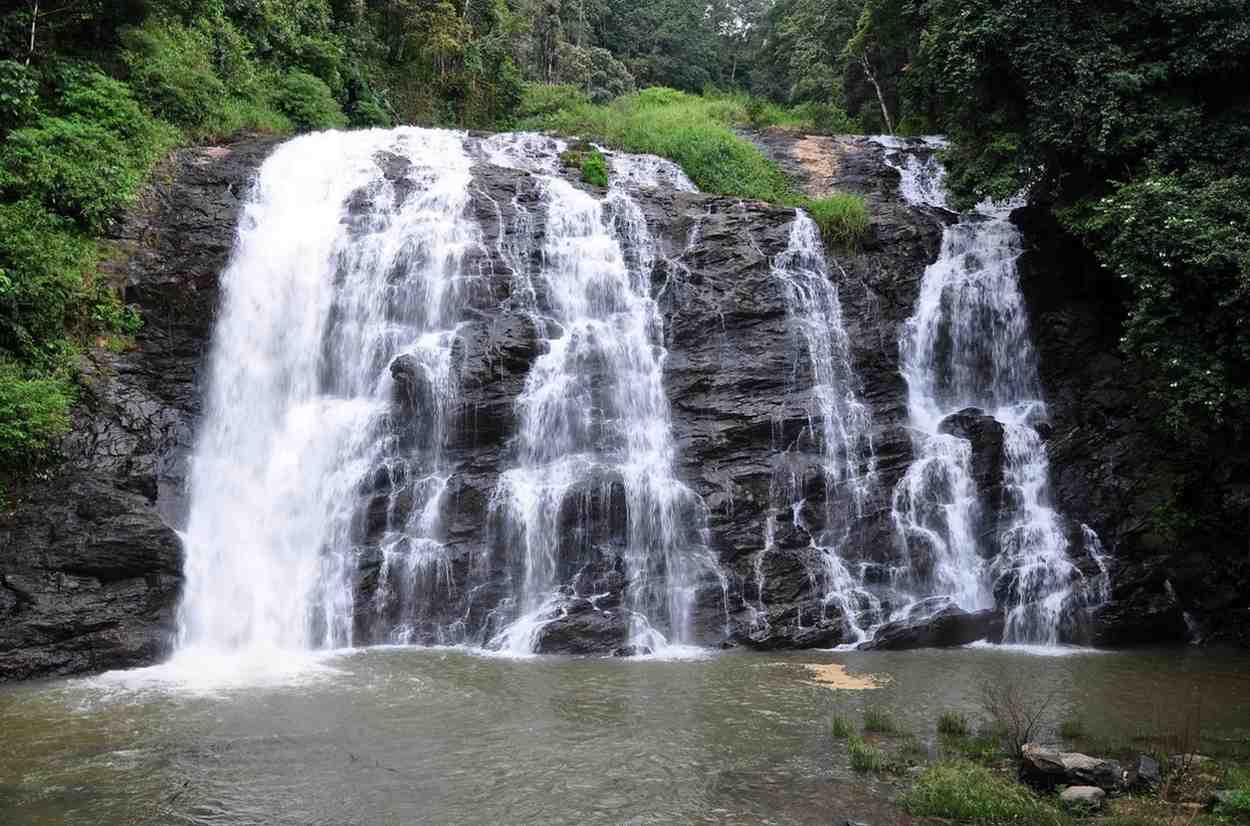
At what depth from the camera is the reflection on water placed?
7.04 meters

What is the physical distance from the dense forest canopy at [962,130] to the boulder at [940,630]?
4.23 metres

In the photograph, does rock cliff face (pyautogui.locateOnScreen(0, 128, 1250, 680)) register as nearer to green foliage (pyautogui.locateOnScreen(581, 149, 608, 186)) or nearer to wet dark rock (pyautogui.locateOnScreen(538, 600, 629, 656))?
wet dark rock (pyautogui.locateOnScreen(538, 600, 629, 656))

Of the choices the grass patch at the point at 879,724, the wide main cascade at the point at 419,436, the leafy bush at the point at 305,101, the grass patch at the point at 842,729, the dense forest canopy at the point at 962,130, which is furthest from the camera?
the leafy bush at the point at 305,101

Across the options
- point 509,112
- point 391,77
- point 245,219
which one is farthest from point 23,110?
point 509,112

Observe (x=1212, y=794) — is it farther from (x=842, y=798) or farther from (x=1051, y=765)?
(x=842, y=798)

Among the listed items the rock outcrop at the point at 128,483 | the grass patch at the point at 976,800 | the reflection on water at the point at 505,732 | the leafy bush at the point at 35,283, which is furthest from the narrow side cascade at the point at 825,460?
the leafy bush at the point at 35,283

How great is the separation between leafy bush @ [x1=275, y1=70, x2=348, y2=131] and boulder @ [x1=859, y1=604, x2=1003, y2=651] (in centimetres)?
2080

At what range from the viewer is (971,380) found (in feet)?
58.2

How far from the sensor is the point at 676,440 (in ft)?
52.6

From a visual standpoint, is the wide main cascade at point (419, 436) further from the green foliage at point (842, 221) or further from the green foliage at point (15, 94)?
the green foliage at point (15, 94)

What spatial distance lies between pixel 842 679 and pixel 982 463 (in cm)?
642

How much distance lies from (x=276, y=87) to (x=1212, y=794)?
26645 millimetres

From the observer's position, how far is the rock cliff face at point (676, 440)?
12875 millimetres

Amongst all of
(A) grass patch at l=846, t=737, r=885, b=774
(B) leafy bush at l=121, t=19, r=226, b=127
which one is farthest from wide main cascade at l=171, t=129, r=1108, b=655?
(A) grass patch at l=846, t=737, r=885, b=774
